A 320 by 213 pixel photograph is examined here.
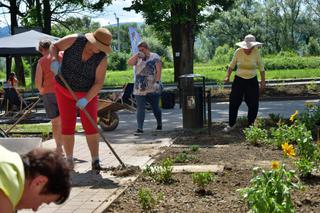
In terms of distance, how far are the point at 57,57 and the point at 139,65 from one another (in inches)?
159

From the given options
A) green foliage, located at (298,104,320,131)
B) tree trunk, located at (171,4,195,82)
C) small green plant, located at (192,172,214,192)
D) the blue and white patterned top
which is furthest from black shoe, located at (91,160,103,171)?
tree trunk, located at (171,4,195,82)

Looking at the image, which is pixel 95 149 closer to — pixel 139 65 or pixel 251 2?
pixel 139 65

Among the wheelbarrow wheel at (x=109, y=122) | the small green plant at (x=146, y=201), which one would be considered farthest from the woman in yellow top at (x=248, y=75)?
the small green plant at (x=146, y=201)

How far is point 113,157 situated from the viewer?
27.5ft

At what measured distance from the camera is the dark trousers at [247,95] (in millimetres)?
10867

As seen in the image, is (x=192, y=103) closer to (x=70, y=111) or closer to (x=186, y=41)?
(x=70, y=111)

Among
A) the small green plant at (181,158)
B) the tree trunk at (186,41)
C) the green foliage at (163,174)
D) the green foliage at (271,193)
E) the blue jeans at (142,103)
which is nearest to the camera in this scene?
the green foliage at (271,193)

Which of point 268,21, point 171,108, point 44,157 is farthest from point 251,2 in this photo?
point 44,157

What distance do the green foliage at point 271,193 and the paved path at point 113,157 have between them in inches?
57.2

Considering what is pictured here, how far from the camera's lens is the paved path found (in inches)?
222

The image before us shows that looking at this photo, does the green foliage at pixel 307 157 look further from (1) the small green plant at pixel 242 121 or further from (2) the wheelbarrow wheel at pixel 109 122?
(2) the wheelbarrow wheel at pixel 109 122

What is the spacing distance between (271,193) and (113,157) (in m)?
4.18

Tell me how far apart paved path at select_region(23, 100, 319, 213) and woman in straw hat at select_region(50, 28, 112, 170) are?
1.61 ft

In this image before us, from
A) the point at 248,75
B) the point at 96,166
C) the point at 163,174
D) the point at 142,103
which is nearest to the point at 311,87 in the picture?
the point at 248,75
